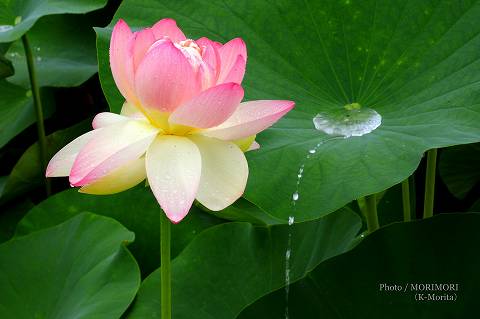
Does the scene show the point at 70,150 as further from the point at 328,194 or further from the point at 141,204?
the point at 141,204

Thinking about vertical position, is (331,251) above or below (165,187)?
→ below

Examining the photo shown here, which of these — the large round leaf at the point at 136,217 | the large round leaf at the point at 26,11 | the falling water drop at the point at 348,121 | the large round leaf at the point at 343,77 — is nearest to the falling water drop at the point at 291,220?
the large round leaf at the point at 343,77

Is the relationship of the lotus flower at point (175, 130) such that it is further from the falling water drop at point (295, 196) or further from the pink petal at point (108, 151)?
the falling water drop at point (295, 196)

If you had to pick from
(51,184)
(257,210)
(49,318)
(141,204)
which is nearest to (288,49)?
(257,210)

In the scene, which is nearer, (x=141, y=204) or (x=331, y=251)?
(x=331, y=251)

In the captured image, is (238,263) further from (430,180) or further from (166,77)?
(166,77)

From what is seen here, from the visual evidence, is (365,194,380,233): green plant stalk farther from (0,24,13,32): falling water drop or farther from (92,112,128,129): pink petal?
(0,24,13,32): falling water drop

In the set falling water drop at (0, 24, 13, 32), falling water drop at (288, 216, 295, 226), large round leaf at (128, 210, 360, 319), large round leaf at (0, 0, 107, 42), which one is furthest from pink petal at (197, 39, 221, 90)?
falling water drop at (0, 24, 13, 32)

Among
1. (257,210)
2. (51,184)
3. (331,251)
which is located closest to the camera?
(331,251)
